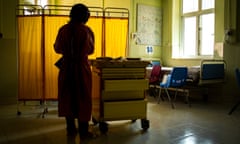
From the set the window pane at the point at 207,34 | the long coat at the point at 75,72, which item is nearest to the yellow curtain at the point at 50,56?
the long coat at the point at 75,72

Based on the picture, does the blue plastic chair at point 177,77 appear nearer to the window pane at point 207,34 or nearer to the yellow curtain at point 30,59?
the window pane at point 207,34

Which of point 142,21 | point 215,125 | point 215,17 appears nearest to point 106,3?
point 142,21

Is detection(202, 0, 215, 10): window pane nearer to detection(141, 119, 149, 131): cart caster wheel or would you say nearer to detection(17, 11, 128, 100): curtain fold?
detection(17, 11, 128, 100): curtain fold

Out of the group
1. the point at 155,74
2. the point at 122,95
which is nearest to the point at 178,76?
the point at 155,74

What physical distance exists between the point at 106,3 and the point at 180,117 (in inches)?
159

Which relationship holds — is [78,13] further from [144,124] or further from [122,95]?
[144,124]

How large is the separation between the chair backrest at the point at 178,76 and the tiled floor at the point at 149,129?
579 mm

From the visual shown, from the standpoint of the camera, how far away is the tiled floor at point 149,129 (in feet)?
9.87

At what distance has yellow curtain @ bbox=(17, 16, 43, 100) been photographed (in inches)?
167

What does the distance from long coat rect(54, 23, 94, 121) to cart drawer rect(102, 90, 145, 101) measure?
0.31 m

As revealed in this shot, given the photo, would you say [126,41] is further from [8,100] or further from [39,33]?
[8,100]

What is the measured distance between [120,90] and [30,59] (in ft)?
6.06

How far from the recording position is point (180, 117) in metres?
4.23

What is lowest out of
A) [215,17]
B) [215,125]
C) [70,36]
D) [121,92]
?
[215,125]
